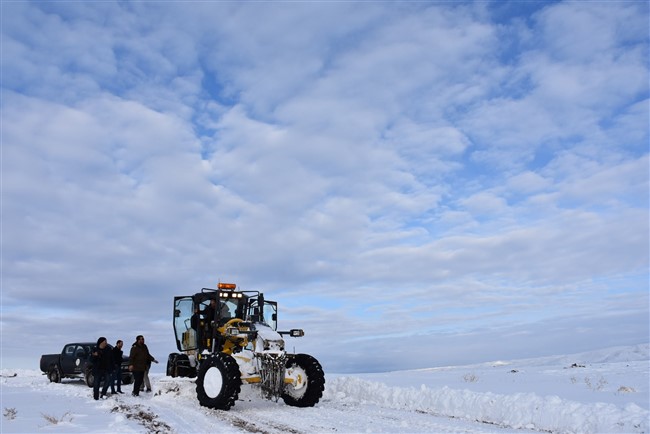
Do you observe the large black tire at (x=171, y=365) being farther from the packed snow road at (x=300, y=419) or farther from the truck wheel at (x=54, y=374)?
the truck wheel at (x=54, y=374)

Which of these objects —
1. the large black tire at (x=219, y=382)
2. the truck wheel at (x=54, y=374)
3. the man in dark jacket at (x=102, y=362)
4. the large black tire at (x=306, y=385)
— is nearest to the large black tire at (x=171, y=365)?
the man in dark jacket at (x=102, y=362)

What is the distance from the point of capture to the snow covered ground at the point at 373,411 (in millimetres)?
9367

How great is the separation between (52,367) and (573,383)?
67.5 feet

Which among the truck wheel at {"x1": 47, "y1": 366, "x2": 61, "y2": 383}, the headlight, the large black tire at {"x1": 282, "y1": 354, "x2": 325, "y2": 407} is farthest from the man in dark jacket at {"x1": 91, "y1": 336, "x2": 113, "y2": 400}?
the truck wheel at {"x1": 47, "y1": 366, "x2": 61, "y2": 383}

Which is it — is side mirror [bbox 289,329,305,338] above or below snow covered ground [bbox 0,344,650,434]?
above

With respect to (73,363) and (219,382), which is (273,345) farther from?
(73,363)

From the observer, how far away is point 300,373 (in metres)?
13.0

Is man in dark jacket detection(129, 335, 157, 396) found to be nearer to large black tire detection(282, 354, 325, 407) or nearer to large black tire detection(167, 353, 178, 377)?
large black tire detection(167, 353, 178, 377)

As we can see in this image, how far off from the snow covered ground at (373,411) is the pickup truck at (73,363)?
478cm

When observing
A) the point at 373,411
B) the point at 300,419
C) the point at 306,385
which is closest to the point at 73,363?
the point at 306,385

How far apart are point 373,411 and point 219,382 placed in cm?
352

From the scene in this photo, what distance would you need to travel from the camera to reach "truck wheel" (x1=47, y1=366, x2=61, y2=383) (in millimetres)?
22642

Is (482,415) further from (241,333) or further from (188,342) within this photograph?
(188,342)

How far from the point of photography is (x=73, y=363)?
864 inches
